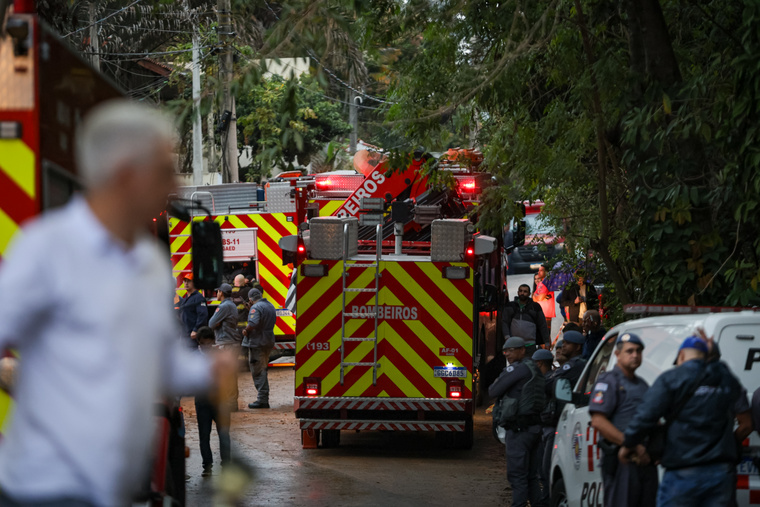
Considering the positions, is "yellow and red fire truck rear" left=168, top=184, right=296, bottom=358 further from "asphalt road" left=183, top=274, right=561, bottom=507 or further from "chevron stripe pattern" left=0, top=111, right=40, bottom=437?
"chevron stripe pattern" left=0, top=111, right=40, bottom=437

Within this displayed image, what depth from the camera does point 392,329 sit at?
1258cm

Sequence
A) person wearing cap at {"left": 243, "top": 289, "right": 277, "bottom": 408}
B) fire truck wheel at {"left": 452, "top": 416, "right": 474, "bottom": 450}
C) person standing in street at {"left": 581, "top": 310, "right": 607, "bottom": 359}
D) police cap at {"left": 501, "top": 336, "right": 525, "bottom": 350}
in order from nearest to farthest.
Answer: police cap at {"left": 501, "top": 336, "right": 525, "bottom": 350}
fire truck wheel at {"left": 452, "top": 416, "right": 474, "bottom": 450}
person standing in street at {"left": 581, "top": 310, "right": 607, "bottom": 359}
person wearing cap at {"left": 243, "top": 289, "right": 277, "bottom": 408}

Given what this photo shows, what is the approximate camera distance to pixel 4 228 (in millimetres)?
3791

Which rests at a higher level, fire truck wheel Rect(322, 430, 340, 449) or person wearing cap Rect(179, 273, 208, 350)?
person wearing cap Rect(179, 273, 208, 350)

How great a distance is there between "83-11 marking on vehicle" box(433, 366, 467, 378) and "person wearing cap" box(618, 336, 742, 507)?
6.52 meters

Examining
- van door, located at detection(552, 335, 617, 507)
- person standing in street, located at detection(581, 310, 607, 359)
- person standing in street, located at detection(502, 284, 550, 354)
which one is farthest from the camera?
person standing in street, located at detection(502, 284, 550, 354)

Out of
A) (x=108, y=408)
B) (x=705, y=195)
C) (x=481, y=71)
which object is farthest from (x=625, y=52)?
(x=108, y=408)

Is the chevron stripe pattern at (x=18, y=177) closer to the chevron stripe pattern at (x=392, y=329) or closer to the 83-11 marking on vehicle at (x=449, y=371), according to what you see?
the chevron stripe pattern at (x=392, y=329)

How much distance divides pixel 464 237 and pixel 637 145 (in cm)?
269

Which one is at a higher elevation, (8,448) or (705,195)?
(705,195)

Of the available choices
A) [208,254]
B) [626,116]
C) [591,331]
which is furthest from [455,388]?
[208,254]

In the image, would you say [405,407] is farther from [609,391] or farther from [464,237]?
[609,391]

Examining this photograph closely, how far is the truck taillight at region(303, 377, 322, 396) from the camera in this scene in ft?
41.1

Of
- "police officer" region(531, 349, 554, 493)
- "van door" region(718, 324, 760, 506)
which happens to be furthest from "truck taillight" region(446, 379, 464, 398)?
"van door" region(718, 324, 760, 506)
